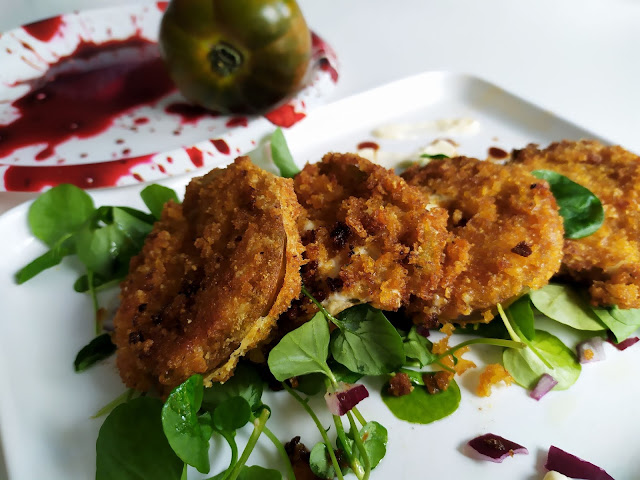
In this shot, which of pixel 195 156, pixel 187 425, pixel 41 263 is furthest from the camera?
pixel 195 156

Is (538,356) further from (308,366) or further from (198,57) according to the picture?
(198,57)

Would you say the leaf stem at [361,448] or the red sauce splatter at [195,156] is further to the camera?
the red sauce splatter at [195,156]

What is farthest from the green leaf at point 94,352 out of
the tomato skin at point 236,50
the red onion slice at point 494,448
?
the tomato skin at point 236,50

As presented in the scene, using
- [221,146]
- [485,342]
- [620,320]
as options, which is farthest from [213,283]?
[620,320]

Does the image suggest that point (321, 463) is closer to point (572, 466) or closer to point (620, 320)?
point (572, 466)

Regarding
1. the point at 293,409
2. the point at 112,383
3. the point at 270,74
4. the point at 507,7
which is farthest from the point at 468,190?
the point at 507,7

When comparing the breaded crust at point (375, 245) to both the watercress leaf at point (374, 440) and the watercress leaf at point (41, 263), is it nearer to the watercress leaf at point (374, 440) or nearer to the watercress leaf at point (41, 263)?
the watercress leaf at point (374, 440)
